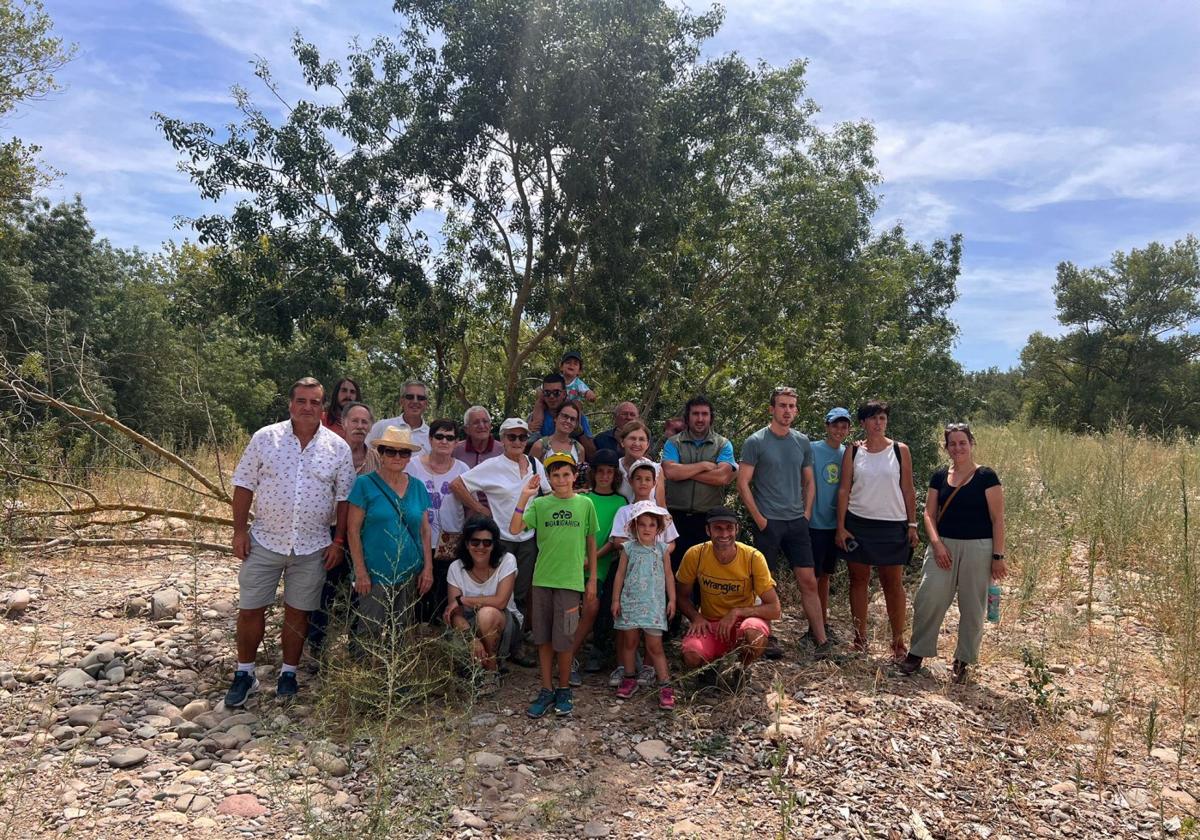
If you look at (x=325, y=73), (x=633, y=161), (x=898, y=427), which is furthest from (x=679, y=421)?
(x=325, y=73)

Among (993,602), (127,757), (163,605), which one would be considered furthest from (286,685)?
(993,602)

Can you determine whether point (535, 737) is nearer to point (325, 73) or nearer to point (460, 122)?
point (460, 122)

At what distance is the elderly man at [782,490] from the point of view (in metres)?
4.96

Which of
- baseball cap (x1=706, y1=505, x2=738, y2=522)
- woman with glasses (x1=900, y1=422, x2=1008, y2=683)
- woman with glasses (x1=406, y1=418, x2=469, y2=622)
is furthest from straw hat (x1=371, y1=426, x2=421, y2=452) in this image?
woman with glasses (x1=900, y1=422, x2=1008, y2=683)

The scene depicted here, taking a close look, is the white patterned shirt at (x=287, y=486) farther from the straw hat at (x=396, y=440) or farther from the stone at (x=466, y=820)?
the stone at (x=466, y=820)

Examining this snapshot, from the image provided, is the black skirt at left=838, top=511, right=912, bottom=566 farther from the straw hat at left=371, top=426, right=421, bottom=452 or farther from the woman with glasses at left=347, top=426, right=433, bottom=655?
the straw hat at left=371, top=426, right=421, bottom=452

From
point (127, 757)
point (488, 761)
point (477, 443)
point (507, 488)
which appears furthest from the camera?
point (477, 443)

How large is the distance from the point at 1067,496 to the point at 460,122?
27.5 feet

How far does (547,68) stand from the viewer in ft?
21.5

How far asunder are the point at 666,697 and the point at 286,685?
2187mm

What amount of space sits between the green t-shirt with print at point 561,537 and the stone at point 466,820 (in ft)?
4.32

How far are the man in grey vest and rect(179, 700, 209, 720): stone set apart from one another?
2925 millimetres

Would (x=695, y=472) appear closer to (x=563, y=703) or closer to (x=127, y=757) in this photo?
(x=563, y=703)

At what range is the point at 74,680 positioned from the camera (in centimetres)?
431
